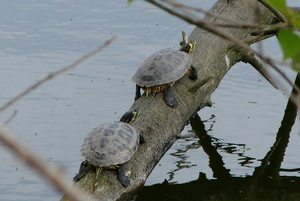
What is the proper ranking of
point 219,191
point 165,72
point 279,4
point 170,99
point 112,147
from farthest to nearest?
point 219,191 < point 165,72 < point 170,99 < point 112,147 < point 279,4

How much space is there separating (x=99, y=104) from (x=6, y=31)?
14.7 ft

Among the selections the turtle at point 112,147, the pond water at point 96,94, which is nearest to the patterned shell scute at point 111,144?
the turtle at point 112,147

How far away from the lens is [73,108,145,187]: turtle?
12.2 feet

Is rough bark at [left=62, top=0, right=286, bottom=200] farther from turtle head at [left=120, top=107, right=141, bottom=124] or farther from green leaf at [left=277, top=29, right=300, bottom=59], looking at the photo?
green leaf at [left=277, top=29, right=300, bottom=59]

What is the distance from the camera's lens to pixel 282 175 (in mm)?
5566

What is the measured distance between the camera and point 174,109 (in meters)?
4.53

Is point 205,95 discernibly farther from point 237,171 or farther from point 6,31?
point 6,31

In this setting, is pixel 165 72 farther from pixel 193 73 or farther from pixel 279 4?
pixel 279 4

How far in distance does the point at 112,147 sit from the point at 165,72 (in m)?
Answer: 1.30

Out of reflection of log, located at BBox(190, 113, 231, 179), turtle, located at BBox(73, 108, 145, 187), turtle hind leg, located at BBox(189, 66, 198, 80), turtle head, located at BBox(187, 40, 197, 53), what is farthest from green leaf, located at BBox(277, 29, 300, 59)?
reflection of log, located at BBox(190, 113, 231, 179)

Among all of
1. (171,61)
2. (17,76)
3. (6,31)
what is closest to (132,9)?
(6,31)

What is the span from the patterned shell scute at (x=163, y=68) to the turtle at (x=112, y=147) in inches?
25.3

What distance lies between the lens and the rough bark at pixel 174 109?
3.67 m

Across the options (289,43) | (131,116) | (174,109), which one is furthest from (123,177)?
(289,43)
